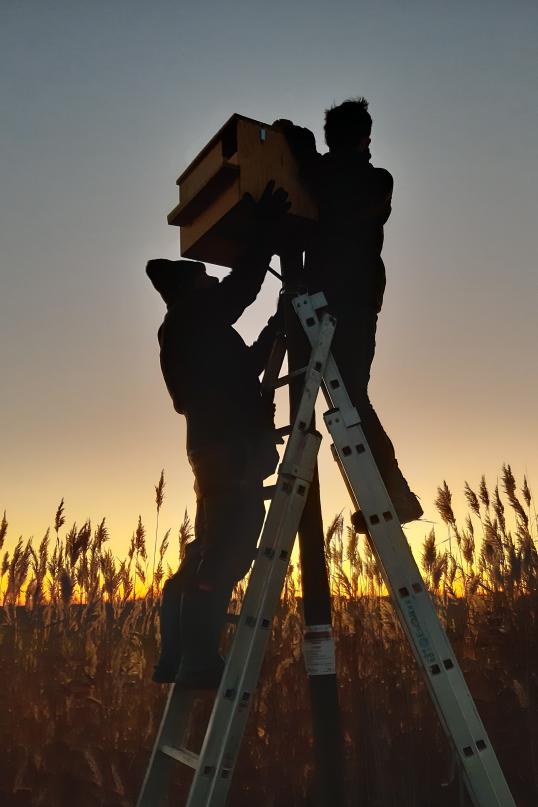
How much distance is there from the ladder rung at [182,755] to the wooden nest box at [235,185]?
2.16 meters

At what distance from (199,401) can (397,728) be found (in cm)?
217

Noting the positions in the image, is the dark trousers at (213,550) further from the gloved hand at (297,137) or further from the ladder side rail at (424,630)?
the gloved hand at (297,137)

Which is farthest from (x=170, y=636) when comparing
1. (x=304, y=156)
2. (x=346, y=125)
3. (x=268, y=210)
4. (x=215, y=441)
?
(x=346, y=125)

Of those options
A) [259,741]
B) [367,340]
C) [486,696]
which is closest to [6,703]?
[259,741]

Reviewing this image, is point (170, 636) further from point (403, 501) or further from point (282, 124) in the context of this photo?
point (282, 124)

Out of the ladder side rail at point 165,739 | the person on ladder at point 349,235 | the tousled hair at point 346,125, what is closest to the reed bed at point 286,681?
the ladder side rail at point 165,739

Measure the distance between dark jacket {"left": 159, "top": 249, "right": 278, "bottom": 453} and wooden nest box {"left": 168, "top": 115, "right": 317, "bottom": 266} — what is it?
277 millimetres

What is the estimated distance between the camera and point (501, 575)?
14.0 ft

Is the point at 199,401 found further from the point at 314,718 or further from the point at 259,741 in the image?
the point at 259,741

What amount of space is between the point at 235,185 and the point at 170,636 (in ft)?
6.29

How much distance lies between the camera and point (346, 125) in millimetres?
2980

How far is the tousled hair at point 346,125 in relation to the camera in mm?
2975

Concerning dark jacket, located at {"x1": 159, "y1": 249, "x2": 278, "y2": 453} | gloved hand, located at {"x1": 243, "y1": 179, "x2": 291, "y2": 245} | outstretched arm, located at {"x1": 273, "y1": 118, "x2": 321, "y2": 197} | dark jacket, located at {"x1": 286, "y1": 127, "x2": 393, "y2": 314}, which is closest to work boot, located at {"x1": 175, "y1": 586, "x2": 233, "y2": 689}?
dark jacket, located at {"x1": 159, "y1": 249, "x2": 278, "y2": 453}

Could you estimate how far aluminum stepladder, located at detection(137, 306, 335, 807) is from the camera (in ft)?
6.75
